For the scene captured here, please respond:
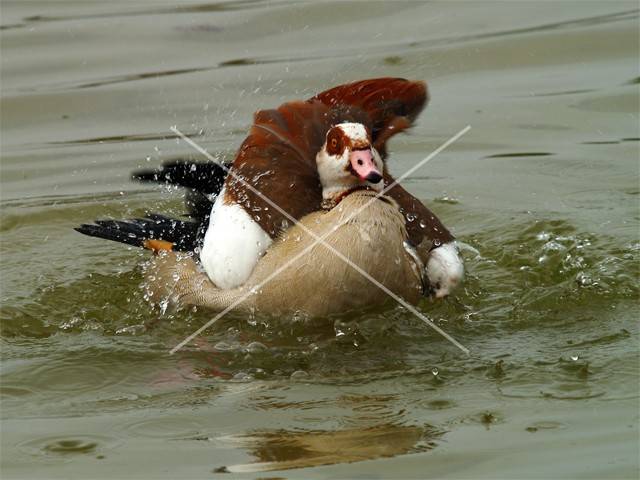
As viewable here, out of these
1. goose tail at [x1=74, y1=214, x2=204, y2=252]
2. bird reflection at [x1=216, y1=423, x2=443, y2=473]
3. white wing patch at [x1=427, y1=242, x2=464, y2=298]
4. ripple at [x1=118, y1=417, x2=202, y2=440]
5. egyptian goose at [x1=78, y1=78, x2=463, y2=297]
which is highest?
egyptian goose at [x1=78, y1=78, x2=463, y2=297]

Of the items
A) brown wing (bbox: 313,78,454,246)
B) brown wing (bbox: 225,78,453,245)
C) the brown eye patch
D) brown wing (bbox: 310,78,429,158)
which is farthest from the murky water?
brown wing (bbox: 310,78,429,158)

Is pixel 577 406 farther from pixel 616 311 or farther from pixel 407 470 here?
pixel 616 311

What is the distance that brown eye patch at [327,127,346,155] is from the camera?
6.46 metres

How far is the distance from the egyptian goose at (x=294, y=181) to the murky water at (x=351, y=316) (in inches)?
11.8

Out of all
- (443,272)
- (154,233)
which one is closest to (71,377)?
(154,233)

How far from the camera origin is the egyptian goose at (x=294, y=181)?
664cm

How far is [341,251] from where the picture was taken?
6.36 meters

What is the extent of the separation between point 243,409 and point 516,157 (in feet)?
15.9

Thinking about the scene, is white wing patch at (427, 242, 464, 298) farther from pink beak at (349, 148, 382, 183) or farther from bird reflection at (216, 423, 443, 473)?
bird reflection at (216, 423, 443, 473)

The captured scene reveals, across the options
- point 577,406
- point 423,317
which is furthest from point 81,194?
point 577,406

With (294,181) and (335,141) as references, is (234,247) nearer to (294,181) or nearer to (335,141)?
(294,181)

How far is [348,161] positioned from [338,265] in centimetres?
54

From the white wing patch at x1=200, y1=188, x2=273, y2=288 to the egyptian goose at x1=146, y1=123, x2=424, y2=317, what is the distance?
58 mm
